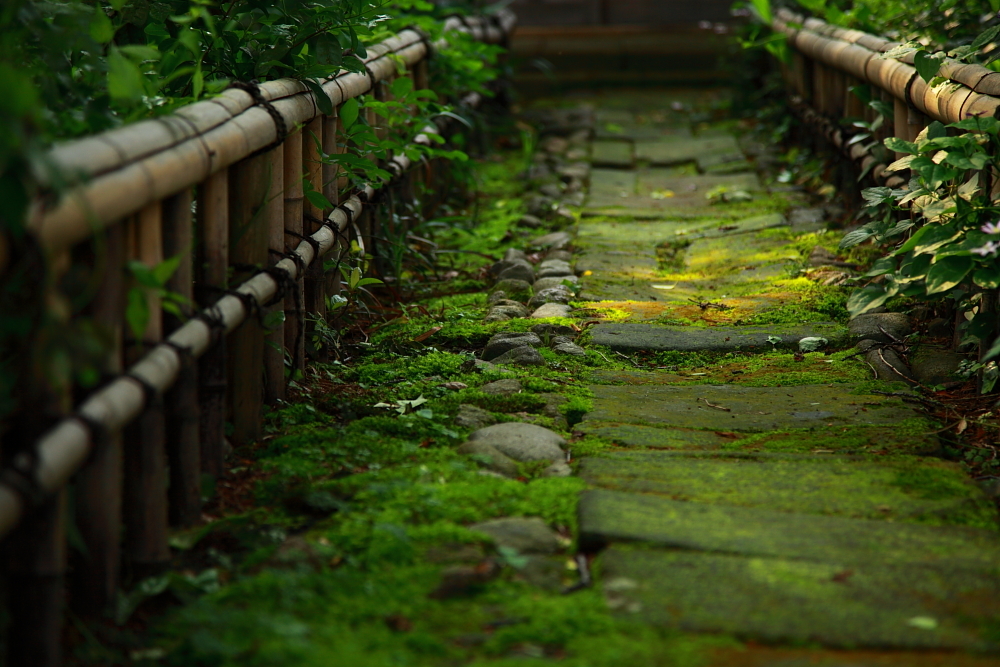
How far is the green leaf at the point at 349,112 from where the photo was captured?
10.2ft

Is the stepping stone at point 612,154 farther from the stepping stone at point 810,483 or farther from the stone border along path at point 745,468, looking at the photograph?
the stepping stone at point 810,483

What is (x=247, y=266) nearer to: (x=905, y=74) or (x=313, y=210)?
(x=313, y=210)

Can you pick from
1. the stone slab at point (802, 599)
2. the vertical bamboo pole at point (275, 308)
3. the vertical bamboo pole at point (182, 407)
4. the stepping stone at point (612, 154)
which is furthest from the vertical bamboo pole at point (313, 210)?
the stepping stone at point (612, 154)

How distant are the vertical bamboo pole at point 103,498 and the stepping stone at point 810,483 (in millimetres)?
1001

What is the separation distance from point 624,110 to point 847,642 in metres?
7.72

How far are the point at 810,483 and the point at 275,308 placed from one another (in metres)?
1.30

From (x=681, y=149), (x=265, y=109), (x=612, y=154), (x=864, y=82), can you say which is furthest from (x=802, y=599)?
(x=681, y=149)

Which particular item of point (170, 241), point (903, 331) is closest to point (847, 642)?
point (170, 241)

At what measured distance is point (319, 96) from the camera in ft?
9.33

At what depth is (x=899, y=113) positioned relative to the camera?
146 inches

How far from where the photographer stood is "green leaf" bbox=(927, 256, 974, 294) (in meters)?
2.49

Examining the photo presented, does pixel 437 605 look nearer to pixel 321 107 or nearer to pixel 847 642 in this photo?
pixel 847 642

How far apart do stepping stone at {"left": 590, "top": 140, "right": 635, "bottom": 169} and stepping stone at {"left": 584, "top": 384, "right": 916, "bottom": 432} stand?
3858mm

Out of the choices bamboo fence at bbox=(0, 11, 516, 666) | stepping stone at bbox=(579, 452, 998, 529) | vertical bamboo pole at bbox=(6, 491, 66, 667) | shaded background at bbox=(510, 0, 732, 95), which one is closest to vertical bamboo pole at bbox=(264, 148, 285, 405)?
bamboo fence at bbox=(0, 11, 516, 666)
